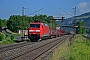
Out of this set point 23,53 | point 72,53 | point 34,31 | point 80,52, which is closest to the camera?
point 72,53

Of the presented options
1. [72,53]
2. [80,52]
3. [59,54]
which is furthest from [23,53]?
[80,52]

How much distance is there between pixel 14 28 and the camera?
12900 centimetres

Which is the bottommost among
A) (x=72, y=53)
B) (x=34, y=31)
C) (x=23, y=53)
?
(x=23, y=53)

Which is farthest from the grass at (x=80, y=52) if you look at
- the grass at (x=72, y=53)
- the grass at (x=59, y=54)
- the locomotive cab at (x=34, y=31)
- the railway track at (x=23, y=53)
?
the locomotive cab at (x=34, y=31)

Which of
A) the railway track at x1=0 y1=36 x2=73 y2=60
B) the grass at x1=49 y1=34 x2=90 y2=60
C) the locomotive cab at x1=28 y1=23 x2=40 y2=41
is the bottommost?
the railway track at x1=0 y1=36 x2=73 y2=60

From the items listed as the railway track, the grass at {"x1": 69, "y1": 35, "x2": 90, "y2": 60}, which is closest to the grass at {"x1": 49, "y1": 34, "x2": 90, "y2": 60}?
the grass at {"x1": 69, "y1": 35, "x2": 90, "y2": 60}

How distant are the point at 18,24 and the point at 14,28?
11.4 ft

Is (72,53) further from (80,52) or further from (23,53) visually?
(23,53)

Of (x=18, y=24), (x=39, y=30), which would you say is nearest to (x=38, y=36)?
(x=39, y=30)

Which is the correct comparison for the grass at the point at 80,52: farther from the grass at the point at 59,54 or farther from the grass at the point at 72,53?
the grass at the point at 59,54

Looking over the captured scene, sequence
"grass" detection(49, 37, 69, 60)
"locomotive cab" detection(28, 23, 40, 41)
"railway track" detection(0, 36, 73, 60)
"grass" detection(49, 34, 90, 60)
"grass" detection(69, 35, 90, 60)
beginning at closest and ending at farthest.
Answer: "grass" detection(69, 35, 90, 60) → "grass" detection(49, 34, 90, 60) → "grass" detection(49, 37, 69, 60) → "railway track" detection(0, 36, 73, 60) → "locomotive cab" detection(28, 23, 40, 41)

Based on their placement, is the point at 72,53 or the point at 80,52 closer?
the point at 72,53

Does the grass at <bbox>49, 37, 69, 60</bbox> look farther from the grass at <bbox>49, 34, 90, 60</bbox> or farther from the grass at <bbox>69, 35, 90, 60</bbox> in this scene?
the grass at <bbox>69, 35, 90, 60</bbox>

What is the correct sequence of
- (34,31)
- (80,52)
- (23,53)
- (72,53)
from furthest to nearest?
(34,31)
(23,53)
(80,52)
(72,53)
